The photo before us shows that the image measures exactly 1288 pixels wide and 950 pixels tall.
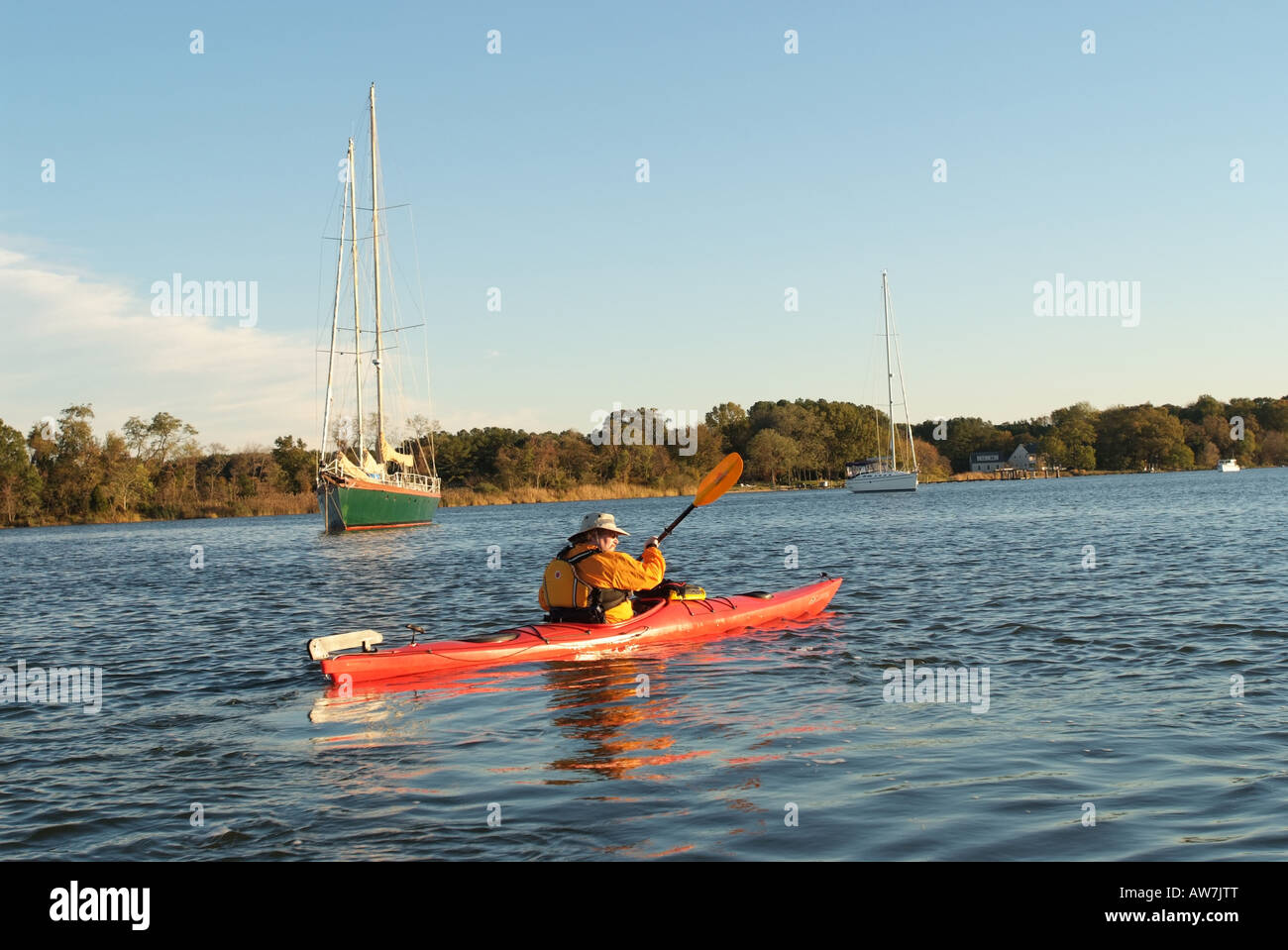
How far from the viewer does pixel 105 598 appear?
18.8m

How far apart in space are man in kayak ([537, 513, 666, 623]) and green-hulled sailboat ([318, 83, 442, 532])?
2799 cm

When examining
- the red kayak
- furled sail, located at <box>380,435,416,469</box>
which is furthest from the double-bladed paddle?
furled sail, located at <box>380,435,416,469</box>

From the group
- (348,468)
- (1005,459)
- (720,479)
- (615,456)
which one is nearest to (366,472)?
(348,468)

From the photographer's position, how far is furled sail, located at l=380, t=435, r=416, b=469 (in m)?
40.3

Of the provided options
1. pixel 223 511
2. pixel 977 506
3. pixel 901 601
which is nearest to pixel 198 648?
pixel 901 601

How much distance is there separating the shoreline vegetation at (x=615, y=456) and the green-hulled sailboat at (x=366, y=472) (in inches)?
53.2

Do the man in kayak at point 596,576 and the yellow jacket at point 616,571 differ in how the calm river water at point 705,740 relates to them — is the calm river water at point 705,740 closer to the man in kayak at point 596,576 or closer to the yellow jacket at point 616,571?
the man in kayak at point 596,576

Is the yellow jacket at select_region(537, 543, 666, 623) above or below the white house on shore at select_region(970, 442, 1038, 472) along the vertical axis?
below

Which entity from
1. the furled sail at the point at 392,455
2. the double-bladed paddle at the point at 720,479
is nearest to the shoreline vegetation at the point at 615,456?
the furled sail at the point at 392,455

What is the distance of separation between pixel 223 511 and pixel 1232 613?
69.8 metres

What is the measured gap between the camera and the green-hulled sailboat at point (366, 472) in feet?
122

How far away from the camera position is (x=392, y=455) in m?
40.6

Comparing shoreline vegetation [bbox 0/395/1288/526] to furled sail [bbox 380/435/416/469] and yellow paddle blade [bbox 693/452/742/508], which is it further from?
yellow paddle blade [bbox 693/452/742/508]
